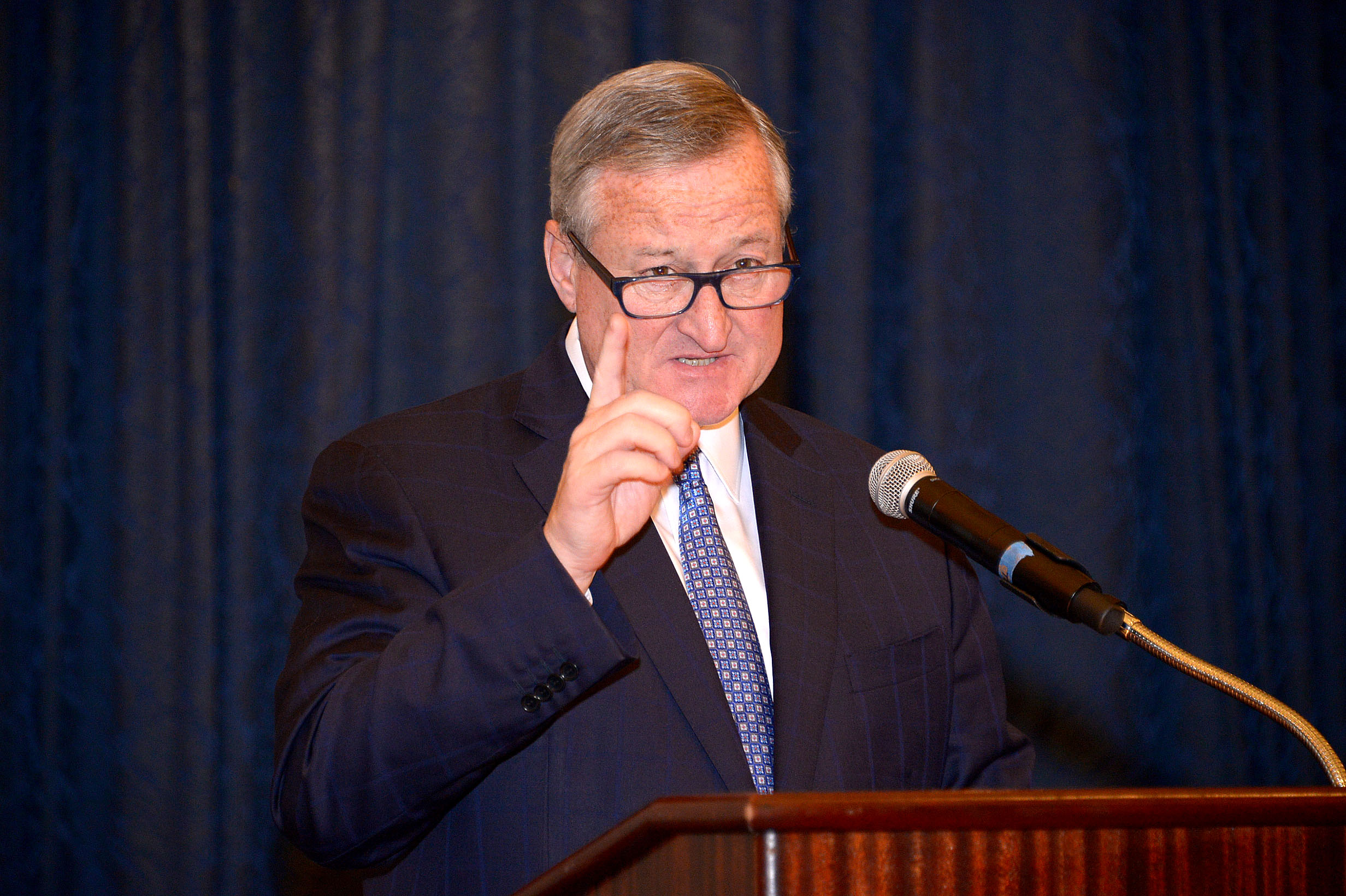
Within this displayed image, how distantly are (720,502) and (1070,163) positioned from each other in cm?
161

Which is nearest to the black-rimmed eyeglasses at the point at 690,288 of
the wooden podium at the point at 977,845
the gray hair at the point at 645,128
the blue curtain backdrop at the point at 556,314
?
the gray hair at the point at 645,128

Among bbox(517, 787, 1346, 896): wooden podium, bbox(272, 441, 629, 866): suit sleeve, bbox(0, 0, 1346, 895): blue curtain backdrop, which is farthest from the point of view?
bbox(0, 0, 1346, 895): blue curtain backdrop

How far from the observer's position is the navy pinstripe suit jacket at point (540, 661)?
107 centimetres

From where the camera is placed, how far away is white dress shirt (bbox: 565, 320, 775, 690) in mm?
1409

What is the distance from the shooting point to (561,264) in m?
1.56

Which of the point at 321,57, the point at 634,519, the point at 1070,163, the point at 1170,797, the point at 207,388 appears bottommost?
the point at 1170,797

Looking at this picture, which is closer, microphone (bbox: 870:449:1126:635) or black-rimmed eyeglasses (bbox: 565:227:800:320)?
microphone (bbox: 870:449:1126:635)

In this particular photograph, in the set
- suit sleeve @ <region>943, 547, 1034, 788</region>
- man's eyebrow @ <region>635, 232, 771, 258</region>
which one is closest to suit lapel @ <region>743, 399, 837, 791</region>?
suit sleeve @ <region>943, 547, 1034, 788</region>

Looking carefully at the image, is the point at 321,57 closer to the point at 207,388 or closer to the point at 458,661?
the point at 207,388

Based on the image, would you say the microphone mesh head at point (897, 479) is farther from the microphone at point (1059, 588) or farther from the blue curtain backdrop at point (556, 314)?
the blue curtain backdrop at point (556, 314)

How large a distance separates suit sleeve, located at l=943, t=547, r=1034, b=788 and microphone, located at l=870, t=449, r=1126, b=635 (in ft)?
1.62

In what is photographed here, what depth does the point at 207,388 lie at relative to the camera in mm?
2229

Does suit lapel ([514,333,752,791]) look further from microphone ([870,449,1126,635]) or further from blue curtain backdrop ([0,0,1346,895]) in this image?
blue curtain backdrop ([0,0,1346,895])

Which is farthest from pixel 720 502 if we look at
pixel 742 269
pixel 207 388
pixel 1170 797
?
pixel 207 388
